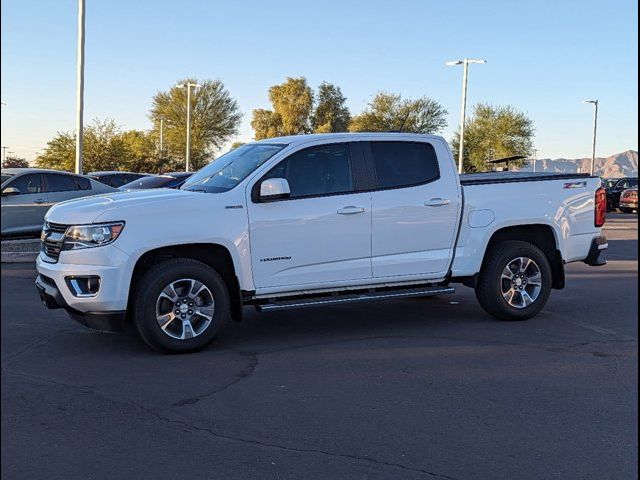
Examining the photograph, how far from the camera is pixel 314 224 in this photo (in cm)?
659

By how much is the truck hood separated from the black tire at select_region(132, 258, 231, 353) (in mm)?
558

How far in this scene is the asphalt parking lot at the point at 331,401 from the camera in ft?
12.8

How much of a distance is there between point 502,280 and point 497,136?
52.3m

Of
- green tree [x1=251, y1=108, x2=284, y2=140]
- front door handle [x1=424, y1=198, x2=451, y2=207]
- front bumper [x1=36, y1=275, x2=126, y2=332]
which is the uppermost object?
green tree [x1=251, y1=108, x2=284, y2=140]

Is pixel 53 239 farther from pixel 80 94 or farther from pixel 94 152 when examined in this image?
pixel 94 152

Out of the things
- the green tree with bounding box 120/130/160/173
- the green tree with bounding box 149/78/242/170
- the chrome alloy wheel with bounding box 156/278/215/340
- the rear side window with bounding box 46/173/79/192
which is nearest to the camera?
the chrome alloy wheel with bounding box 156/278/215/340

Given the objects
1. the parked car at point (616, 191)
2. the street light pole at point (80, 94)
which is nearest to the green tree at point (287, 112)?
the parked car at point (616, 191)

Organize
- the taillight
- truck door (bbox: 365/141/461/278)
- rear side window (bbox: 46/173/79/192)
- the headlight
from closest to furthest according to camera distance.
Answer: the headlight, truck door (bbox: 365/141/461/278), the taillight, rear side window (bbox: 46/173/79/192)

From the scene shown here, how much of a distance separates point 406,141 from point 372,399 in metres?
3.33

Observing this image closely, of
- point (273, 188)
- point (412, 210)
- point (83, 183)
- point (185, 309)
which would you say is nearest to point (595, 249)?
point (412, 210)

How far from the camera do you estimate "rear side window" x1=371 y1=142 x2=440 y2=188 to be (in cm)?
716

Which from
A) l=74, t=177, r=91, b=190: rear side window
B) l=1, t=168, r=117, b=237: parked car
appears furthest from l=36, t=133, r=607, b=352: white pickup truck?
l=74, t=177, r=91, b=190: rear side window

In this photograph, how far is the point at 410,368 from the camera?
5871 mm

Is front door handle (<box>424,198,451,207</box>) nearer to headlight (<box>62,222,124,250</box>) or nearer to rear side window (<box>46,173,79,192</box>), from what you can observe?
headlight (<box>62,222,124,250</box>)
